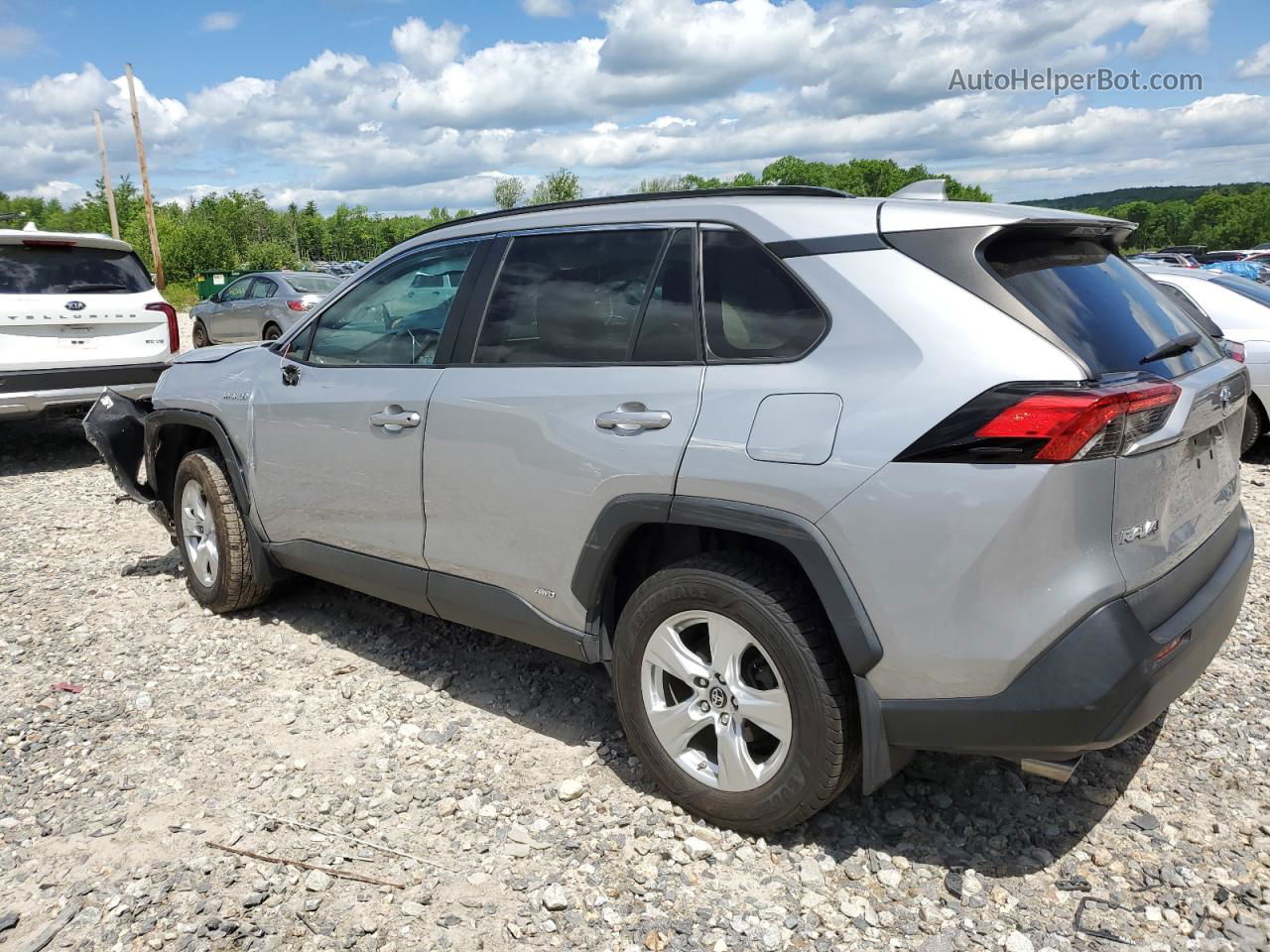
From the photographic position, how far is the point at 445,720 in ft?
12.1

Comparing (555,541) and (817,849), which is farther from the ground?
(555,541)

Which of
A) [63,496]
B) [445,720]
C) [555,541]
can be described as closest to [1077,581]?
[555,541]

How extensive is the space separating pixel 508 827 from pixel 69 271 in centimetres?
706

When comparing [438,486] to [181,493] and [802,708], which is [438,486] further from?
[181,493]

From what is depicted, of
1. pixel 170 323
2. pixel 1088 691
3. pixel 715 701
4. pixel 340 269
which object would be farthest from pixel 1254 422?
pixel 340 269

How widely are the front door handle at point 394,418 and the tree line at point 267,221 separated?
551 inches

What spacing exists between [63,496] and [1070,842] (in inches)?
289

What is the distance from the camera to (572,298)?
3.25 m

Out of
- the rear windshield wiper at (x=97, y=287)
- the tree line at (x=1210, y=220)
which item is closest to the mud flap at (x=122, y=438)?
the rear windshield wiper at (x=97, y=287)

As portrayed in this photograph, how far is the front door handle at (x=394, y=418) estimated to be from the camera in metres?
3.51

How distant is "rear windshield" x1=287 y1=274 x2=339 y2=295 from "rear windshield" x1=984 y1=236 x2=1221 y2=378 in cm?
1554

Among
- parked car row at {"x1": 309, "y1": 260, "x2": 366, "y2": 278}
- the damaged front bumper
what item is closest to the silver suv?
the damaged front bumper

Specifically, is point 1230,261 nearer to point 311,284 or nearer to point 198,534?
point 311,284

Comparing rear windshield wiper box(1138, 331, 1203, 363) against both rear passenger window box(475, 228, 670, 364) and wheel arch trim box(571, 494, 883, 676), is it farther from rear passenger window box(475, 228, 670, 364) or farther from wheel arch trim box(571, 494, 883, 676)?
rear passenger window box(475, 228, 670, 364)
